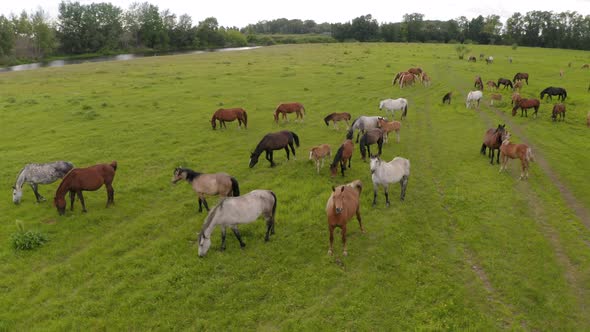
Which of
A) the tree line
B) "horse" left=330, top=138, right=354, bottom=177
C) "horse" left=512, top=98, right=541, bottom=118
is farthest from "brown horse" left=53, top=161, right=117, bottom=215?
the tree line

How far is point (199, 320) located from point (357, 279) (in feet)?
12.0

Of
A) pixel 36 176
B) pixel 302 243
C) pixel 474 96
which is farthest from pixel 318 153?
pixel 474 96

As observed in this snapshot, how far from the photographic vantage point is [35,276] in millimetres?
8820

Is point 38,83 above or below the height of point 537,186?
above

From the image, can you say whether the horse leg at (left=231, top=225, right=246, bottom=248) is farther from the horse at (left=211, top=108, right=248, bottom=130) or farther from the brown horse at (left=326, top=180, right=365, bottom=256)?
the horse at (left=211, top=108, right=248, bottom=130)

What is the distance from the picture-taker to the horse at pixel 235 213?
9.24 metres

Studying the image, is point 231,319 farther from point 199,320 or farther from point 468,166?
point 468,166

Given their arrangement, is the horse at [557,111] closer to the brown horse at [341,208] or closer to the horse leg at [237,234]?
the brown horse at [341,208]

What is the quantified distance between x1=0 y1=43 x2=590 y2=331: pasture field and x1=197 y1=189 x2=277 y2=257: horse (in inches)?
16.9

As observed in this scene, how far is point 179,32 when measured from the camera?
10312cm

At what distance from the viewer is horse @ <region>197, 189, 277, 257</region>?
9.24 metres

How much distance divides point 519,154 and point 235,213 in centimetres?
1151

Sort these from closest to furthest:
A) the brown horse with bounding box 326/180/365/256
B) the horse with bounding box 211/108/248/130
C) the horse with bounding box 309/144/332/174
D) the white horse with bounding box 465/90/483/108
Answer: the brown horse with bounding box 326/180/365/256 → the horse with bounding box 309/144/332/174 → the horse with bounding box 211/108/248/130 → the white horse with bounding box 465/90/483/108

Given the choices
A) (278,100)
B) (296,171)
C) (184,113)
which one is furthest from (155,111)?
(296,171)
